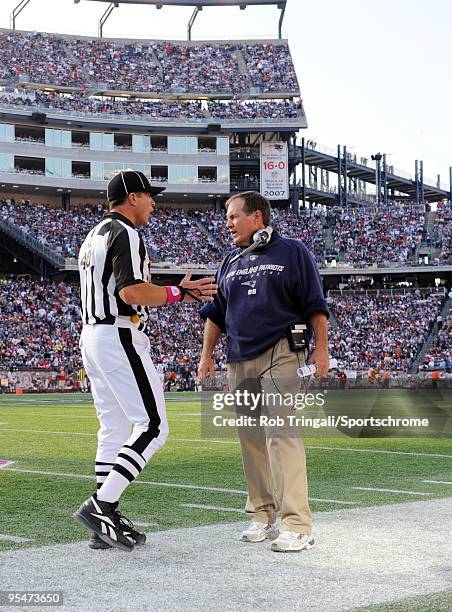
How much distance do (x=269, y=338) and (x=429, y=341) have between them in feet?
141

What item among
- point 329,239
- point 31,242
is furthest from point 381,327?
point 31,242

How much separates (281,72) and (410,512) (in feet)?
200

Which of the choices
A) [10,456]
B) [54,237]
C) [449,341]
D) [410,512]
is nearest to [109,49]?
[54,237]

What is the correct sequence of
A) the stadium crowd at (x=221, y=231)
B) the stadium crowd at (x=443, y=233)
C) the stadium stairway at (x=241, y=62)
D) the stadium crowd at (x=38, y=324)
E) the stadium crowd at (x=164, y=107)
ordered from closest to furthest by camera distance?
the stadium crowd at (x=38, y=324), the stadium crowd at (x=221, y=231), the stadium crowd at (x=443, y=233), the stadium crowd at (x=164, y=107), the stadium stairway at (x=241, y=62)

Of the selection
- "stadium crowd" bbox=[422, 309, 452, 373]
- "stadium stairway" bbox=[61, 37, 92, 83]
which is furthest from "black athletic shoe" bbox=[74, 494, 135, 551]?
"stadium stairway" bbox=[61, 37, 92, 83]

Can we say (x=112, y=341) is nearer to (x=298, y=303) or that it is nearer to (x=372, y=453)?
(x=298, y=303)

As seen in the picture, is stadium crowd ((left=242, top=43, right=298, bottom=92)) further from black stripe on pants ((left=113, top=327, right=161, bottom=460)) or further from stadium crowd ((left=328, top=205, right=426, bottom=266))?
black stripe on pants ((left=113, top=327, right=161, bottom=460))

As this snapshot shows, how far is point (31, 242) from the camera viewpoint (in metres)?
51.0

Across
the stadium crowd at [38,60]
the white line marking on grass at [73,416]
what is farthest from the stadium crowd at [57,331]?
the white line marking on grass at [73,416]

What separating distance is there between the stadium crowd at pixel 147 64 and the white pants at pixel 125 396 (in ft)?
187

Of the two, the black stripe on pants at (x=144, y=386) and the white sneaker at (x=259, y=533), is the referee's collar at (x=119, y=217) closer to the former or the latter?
the black stripe on pants at (x=144, y=386)

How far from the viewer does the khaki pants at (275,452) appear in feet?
17.2

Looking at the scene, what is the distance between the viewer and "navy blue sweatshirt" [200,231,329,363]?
5477 millimetres

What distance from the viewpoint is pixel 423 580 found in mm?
4258
